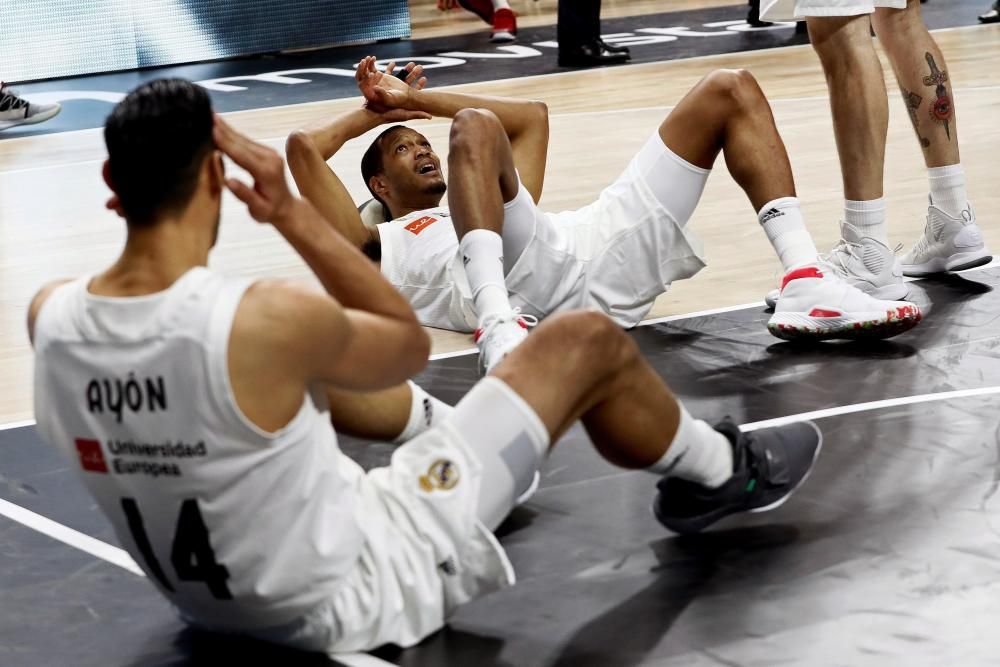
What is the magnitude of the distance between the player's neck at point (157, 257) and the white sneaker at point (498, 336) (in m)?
1.36

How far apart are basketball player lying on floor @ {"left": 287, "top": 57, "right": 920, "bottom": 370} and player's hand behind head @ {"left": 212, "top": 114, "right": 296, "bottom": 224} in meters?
1.35

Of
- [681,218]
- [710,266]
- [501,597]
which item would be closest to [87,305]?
[501,597]

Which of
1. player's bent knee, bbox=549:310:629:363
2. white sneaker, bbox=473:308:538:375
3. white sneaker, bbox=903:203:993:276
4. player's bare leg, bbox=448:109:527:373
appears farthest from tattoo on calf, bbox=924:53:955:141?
player's bent knee, bbox=549:310:629:363

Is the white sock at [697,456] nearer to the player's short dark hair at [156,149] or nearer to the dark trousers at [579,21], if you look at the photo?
the player's short dark hair at [156,149]

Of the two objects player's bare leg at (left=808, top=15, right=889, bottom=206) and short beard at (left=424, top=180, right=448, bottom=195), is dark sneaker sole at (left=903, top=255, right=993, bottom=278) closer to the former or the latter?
player's bare leg at (left=808, top=15, right=889, bottom=206)

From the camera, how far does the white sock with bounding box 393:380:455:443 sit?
112 inches

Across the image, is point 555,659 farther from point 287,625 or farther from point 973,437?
point 973,437

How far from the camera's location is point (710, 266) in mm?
4652

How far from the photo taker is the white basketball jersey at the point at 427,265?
13.4ft

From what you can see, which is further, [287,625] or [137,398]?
[287,625]

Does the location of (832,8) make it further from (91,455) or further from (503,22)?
(503,22)

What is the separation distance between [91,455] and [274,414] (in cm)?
Result: 32

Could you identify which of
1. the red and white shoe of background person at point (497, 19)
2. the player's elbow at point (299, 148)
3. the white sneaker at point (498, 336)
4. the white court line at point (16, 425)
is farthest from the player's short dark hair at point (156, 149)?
the red and white shoe of background person at point (497, 19)

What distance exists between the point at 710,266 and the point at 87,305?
116 inches
